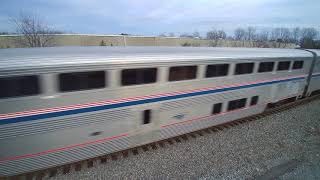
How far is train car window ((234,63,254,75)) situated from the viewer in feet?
25.9

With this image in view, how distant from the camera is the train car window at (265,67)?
870 cm

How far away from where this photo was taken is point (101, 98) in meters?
5.27

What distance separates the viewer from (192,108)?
23.1ft

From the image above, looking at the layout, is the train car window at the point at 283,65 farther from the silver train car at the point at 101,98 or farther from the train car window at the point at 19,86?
the train car window at the point at 19,86

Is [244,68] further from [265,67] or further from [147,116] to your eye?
[147,116]

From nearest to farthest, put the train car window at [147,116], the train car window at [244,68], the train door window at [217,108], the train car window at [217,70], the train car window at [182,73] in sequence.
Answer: the train car window at [147,116]
the train car window at [182,73]
the train car window at [217,70]
the train door window at [217,108]
the train car window at [244,68]

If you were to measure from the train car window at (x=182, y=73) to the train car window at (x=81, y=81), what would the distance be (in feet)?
7.04

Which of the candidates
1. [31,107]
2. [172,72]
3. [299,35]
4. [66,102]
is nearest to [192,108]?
[172,72]

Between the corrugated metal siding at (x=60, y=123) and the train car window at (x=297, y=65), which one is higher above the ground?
the train car window at (x=297, y=65)

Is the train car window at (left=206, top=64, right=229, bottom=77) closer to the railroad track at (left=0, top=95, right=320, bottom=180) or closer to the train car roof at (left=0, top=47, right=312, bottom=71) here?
the train car roof at (left=0, top=47, right=312, bottom=71)

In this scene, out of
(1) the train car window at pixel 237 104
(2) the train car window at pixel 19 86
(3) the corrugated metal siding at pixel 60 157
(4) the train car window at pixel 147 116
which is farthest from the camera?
(1) the train car window at pixel 237 104

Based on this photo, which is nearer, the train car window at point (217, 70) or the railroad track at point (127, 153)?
the railroad track at point (127, 153)

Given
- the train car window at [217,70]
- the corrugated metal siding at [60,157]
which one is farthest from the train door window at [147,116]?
the train car window at [217,70]

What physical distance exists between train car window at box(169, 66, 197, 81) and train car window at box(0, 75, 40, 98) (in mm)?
3636
